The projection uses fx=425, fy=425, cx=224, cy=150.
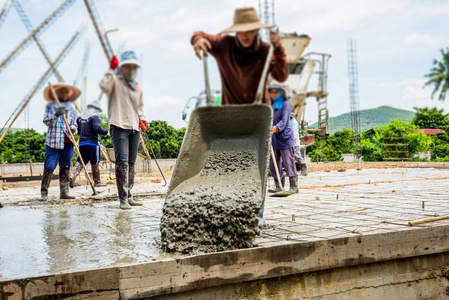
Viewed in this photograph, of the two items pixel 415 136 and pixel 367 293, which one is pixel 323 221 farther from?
pixel 415 136

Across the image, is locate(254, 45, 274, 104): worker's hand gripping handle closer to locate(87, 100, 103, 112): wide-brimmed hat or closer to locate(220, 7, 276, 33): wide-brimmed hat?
locate(220, 7, 276, 33): wide-brimmed hat

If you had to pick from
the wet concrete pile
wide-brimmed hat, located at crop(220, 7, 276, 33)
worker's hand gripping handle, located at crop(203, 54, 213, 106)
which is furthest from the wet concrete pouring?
wide-brimmed hat, located at crop(220, 7, 276, 33)

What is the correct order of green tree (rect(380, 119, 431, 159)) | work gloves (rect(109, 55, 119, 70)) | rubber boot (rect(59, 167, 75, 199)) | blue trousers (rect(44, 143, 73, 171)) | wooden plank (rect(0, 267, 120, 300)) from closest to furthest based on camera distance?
→ work gloves (rect(109, 55, 119, 70)) → wooden plank (rect(0, 267, 120, 300)) → blue trousers (rect(44, 143, 73, 171)) → rubber boot (rect(59, 167, 75, 199)) → green tree (rect(380, 119, 431, 159))

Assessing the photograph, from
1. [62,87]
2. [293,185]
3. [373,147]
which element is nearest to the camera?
[62,87]

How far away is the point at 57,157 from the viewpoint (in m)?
5.72

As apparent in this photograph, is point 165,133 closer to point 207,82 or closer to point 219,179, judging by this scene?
point 219,179

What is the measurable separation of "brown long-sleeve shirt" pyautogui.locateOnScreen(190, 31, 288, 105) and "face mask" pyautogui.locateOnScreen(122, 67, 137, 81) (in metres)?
0.72

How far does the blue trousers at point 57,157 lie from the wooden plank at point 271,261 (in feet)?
13.0

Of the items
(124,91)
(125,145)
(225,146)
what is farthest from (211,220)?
(125,145)

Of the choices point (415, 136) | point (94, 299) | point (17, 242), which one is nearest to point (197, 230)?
point (94, 299)

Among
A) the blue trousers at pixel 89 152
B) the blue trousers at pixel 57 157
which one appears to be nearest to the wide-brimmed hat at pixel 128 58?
the blue trousers at pixel 89 152

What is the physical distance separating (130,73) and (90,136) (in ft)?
6.04

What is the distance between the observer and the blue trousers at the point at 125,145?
13.5 ft

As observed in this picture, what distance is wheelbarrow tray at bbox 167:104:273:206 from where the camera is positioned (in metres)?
2.83
